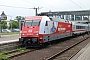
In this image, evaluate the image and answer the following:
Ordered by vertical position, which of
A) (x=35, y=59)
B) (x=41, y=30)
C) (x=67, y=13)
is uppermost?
(x=67, y=13)

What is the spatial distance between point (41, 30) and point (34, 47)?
6.24ft

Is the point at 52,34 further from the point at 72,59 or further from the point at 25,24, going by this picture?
the point at 72,59

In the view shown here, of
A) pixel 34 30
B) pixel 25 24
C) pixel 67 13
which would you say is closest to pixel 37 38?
pixel 34 30

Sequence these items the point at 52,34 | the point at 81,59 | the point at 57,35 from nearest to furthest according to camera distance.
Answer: the point at 81,59 → the point at 52,34 → the point at 57,35

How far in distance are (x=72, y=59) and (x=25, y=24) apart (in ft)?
31.1

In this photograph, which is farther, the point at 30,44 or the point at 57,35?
the point at 57,35

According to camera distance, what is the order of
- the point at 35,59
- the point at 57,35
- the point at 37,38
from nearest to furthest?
the point at 35,59, the point at 37,38, the point at 57,35

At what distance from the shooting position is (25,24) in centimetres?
2181

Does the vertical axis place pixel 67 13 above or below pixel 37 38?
above

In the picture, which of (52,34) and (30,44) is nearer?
(30,44)

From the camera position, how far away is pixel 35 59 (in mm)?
14352

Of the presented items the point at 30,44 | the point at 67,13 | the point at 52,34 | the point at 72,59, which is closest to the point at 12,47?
the point at 30,44

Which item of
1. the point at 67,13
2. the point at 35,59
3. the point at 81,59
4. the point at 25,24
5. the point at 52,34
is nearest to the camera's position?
the point at 81,59

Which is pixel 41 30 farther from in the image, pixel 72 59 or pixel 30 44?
pixel 72 59
